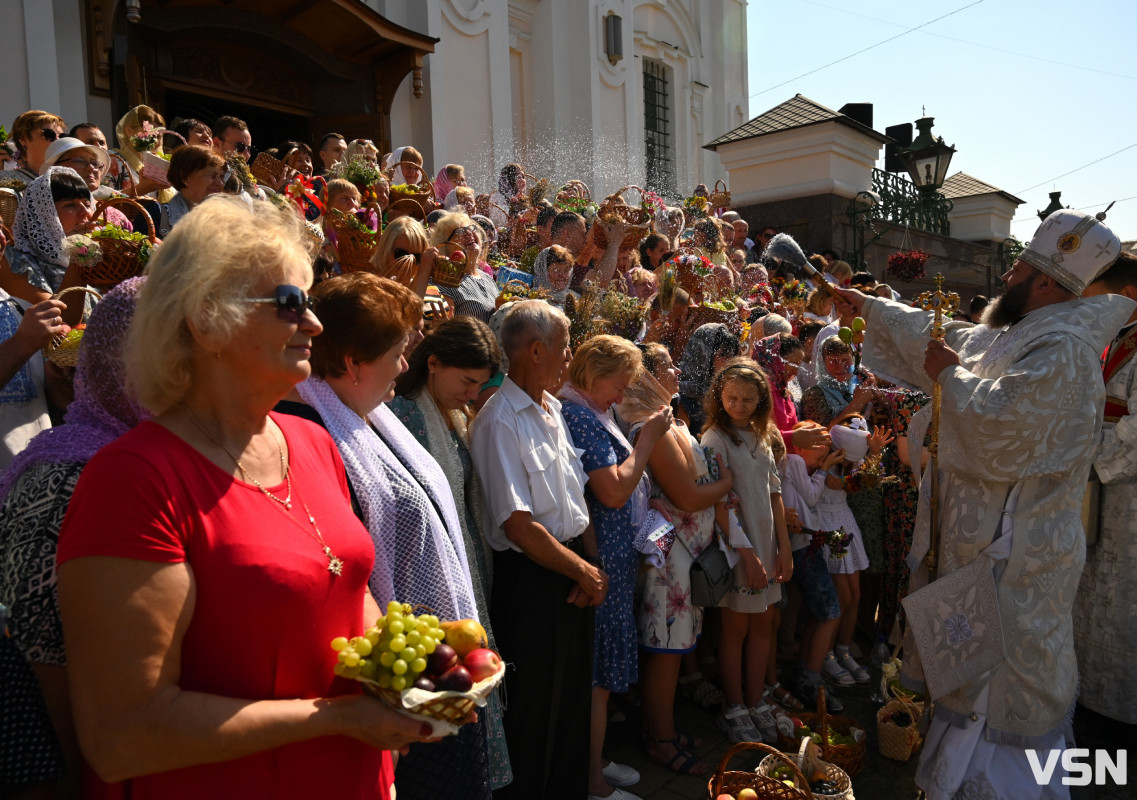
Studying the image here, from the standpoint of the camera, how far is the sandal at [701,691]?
4.72 meters

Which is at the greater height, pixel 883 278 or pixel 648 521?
pixel 883 278

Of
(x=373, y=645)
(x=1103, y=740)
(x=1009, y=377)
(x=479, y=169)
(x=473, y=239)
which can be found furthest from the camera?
(x=479, y=169)

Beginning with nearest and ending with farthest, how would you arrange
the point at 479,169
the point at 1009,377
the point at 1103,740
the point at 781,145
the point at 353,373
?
the point at 353,373, the point at 1009,377, the point at 1103,740, the point at 781,145, the point at 479,169

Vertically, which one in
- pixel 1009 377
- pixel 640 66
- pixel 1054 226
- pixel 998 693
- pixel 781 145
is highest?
pixel 640 66

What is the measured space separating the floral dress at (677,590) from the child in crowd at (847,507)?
125cm

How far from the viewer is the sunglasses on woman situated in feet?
5.55

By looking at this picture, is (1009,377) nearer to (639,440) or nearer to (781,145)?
(639,440)

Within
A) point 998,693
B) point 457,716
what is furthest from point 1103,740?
point 457,716

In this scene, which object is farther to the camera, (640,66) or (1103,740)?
(640,66)

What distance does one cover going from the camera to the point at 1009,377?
3.64 metres

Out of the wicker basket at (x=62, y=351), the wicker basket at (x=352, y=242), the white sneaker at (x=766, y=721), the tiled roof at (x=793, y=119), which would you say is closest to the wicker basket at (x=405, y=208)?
the wicker basket at (x=352, y=242)

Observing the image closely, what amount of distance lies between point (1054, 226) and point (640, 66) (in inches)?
675

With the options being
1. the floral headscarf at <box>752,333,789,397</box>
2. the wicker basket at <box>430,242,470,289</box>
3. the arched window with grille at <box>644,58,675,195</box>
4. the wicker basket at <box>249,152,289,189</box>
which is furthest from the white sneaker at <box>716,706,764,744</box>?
the arched window with grille at <box>644,58,675,195</box>

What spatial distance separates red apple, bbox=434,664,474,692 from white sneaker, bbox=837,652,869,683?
14.0ft
